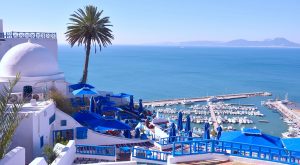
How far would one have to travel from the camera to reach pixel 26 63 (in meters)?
23.0

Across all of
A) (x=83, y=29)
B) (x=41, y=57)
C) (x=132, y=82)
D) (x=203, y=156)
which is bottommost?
(x=132, y=82)

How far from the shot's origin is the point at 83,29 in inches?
1357

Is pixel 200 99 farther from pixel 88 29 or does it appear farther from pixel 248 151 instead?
pixel 248 151

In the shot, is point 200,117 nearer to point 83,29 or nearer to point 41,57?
point 83,29

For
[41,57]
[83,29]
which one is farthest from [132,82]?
[41,57]

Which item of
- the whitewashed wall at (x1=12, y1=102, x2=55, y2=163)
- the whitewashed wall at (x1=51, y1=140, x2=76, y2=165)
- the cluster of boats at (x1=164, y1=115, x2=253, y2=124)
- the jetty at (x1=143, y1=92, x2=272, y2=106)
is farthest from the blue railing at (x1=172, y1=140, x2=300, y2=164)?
the jetty at (x1=143, y1=92, x2=272, y2=106)

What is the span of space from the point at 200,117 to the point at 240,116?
9619mm

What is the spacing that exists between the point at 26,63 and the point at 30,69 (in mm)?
458

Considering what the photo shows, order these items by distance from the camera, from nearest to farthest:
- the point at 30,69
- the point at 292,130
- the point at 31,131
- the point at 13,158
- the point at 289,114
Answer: the point at 13,158
the point at 31,131
the point at 30,69
the point at 292,130
the point at 289,114

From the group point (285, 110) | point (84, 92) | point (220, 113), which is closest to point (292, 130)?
point (220, 113)

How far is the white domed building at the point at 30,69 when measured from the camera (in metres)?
22.4

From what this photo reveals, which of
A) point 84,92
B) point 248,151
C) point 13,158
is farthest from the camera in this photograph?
point 84,92

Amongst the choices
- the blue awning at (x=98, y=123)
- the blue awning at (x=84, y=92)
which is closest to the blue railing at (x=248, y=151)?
the blue awning at (x=98, y=123)

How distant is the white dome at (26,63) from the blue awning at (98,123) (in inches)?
175
